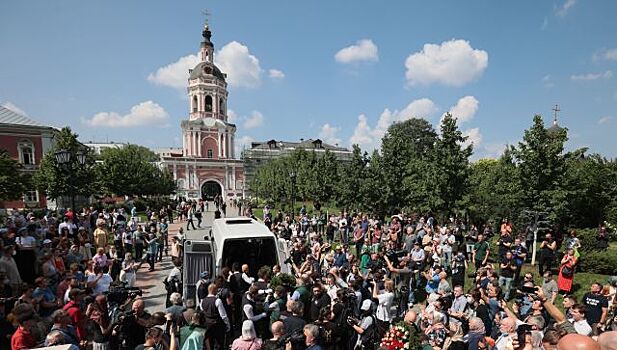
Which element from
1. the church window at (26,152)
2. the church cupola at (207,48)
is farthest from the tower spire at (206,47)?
the church window at (26,152)

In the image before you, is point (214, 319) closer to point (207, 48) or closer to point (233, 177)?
point (233, 177)

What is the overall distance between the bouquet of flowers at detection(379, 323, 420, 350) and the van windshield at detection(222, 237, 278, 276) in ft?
14.9

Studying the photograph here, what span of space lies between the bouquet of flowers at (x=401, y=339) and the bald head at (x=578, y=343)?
257cm

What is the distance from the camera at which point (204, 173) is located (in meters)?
72.2

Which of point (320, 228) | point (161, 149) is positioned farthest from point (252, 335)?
point (161, 149)

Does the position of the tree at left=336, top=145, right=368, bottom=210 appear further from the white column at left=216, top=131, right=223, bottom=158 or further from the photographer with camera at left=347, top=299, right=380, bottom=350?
the white column at left=216, top=131, right=223, bottom=158

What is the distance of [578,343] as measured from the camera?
221 cm

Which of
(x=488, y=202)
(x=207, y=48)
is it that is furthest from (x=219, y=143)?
(x=488, y=202)

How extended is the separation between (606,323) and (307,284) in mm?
5731

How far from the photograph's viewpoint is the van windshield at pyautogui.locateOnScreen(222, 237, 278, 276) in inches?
335

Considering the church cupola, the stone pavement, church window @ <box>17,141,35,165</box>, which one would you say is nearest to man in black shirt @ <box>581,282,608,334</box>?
the stone pavement

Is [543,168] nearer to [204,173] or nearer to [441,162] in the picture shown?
[441,162]

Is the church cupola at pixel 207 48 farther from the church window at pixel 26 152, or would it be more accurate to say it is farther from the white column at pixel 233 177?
the church window at pixel 26 152

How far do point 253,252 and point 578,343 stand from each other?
7.65 meters
